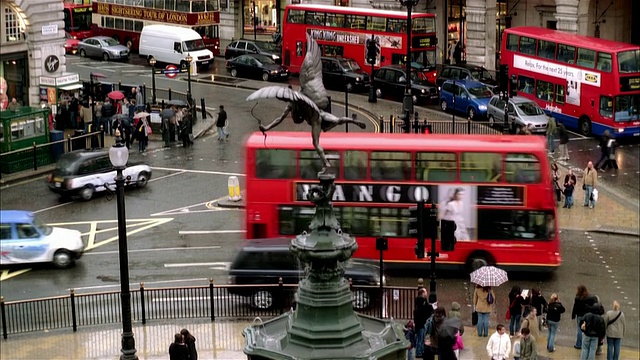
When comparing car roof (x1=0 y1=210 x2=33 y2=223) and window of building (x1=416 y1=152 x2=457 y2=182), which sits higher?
window of building (x1=416 y1=152 x2=457 y2=182)

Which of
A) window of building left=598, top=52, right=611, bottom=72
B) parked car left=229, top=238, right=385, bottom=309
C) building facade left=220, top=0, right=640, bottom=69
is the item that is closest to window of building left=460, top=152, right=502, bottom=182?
parked car left=229, top=238, right=385, bottom=309

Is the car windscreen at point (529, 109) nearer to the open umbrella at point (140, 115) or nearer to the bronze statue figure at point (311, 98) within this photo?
the open umbrella at point (140, 115)

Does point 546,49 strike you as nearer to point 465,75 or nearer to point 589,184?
point 465,75

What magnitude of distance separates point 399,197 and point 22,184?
1688 cm

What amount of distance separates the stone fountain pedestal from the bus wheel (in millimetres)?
38399

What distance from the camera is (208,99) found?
5803 cm

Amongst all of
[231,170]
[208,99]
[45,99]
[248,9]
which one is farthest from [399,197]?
[248,9]

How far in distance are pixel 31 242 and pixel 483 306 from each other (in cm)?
1251

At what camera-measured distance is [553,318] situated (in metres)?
25.6

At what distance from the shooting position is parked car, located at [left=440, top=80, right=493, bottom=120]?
5159cm

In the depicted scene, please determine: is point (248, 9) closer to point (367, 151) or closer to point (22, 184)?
point (22, 184)

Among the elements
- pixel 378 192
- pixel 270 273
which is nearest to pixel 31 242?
pixel 270 273

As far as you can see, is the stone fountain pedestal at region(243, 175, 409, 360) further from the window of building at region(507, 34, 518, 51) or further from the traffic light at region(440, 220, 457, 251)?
the window of building at region(507, 34, 518, 51)

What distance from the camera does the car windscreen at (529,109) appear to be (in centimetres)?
4806
